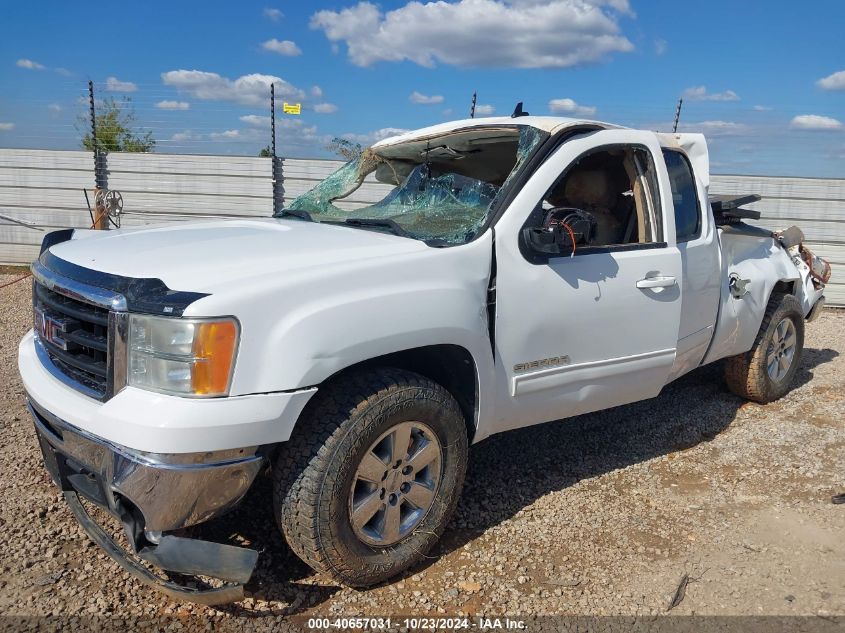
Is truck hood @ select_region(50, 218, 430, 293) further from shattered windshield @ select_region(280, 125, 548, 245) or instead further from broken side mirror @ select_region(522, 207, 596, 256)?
broken side mirror @ select_region(522, 207, 596, 256)

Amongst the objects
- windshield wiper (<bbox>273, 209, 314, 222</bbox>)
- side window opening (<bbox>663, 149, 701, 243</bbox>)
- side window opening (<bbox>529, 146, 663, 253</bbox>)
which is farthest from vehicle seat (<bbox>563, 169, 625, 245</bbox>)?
windshield wiper (<bbox>273, 209, 314, 222</bbox>)

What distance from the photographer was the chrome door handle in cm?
353

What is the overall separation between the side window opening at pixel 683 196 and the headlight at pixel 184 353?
111 inches

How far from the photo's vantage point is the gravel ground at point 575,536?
273cm

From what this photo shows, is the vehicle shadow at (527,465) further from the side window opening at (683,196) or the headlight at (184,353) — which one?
the side window opening at (683,196)

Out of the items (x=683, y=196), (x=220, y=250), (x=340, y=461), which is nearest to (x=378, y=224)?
(x=220, y=250)

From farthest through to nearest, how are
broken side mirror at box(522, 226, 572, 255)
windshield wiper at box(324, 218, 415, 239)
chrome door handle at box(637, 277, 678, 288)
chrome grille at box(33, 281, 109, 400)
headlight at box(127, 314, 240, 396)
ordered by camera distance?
chrome door handle at box(637, 277, 678, 288), windshield wiper at box(324, 218, 415, 239), broken side mirror at box(522, 226, 572, 255), chrome grille at box(33, 281, 109, 400), headlight at box(127, 314, 240, 396)

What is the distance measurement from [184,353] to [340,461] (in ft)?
2.27

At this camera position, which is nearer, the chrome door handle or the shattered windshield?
the shattered windshield

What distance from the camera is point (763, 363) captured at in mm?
5066

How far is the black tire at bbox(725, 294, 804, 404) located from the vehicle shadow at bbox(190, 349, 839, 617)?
0.19 meters

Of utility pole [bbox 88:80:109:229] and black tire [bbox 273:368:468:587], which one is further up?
utility pole [bbox 88:80:109:229]

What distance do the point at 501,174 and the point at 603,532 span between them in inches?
78.9

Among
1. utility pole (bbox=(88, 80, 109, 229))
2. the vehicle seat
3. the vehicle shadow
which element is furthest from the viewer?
utility pole (bbox=(88, 80, 109, 229))
